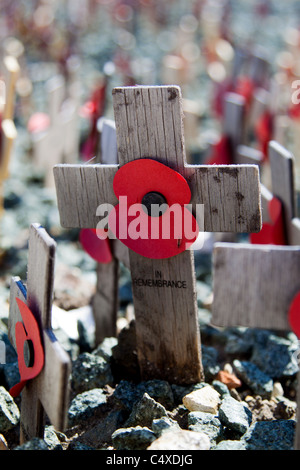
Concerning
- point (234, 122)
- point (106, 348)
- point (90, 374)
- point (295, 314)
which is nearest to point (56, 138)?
point (234, 122)

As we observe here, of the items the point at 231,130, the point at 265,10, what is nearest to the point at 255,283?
the point at 231,130

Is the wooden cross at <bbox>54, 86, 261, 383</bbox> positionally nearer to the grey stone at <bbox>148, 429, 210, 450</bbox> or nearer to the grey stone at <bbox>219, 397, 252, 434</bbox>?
the grey stone at <bbox>219, 397, 252, 434</bbox>

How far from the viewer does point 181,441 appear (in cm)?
177

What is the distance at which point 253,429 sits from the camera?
6.54 feet

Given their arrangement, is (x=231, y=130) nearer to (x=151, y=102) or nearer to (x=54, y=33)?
(x=151, y=102)

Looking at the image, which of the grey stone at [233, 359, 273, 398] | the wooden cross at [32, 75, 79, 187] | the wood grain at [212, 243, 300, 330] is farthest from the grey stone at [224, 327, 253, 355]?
the wooden cross at [32, 75, 79, 187]

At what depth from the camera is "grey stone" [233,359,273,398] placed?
2.40 m

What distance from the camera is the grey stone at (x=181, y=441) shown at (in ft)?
5.74

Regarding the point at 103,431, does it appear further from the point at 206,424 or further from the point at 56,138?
the point at 56,138

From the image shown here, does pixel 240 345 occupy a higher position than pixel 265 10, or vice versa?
pixel 265 10

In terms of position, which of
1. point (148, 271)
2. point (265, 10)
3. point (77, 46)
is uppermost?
point (265, 10)

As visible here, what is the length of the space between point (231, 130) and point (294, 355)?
1849mm

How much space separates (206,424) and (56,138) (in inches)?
127
